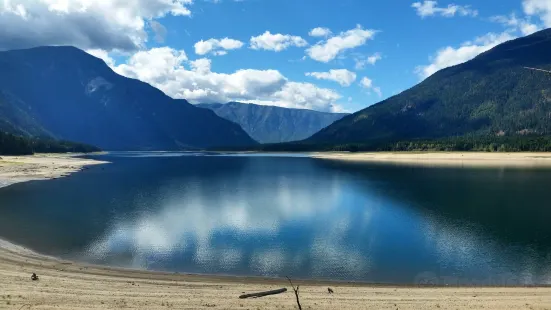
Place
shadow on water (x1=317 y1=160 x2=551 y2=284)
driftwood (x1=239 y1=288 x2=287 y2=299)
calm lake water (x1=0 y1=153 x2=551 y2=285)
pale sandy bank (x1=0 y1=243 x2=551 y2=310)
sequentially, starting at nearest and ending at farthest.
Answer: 1. pale sandy bank (x1=0 y1=243 x2=551 y2=310)
2. driftwood (x1=239 y1=288 x2=287 y2=299)
3. calm lake water (x1=0 y1=153 x2=551 y2=285)
4. shadow on water (x1=317 y1=160 x2=551 y2=284)

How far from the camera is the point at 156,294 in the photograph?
2097 centimetres

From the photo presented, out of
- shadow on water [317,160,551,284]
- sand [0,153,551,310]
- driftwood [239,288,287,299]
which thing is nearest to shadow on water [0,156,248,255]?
sand [0,153,551,310]

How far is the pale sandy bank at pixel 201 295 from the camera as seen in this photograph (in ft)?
63.6

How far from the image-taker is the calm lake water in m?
30.3

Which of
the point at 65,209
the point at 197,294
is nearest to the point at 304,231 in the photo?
the point at 197,294

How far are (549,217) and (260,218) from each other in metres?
35.1

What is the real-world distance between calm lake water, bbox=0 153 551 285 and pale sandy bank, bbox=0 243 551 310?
4353 mm

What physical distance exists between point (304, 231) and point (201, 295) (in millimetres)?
23623

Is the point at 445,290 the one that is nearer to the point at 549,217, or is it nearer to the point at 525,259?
the point at 525,259

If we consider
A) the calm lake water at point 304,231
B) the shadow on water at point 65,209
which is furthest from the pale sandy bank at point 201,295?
the shadow on water at point 65,209

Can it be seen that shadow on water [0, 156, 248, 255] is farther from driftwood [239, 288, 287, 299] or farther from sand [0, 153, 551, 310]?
driftwood [239, 288, 287, 299]

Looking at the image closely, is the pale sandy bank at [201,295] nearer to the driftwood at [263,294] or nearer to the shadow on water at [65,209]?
the driftwood at [263,294]

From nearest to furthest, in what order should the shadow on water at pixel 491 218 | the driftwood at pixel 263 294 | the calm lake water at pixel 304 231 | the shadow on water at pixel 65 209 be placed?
the driftwood at pixel 263 294
the calm lake water at pixel 304 231
the shadow on water at pixel 491 218
the shadow on water at pixel 65 209

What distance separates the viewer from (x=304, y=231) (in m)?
43.6
